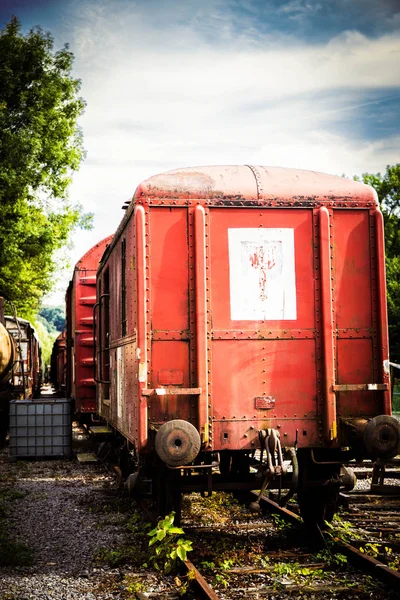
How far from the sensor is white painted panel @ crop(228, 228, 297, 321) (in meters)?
6.47

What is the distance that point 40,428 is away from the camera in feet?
45.6

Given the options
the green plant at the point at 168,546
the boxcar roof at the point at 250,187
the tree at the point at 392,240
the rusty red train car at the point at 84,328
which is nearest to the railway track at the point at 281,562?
the green plant at the point at 168,546

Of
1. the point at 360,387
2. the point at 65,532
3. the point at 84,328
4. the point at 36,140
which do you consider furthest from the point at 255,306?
the point at 36,140

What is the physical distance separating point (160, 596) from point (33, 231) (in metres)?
21.3

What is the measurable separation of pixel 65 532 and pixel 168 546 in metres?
2.02

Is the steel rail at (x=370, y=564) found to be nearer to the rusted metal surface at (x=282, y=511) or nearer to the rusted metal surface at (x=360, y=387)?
the rusted metal surface at (x=282, y=511)

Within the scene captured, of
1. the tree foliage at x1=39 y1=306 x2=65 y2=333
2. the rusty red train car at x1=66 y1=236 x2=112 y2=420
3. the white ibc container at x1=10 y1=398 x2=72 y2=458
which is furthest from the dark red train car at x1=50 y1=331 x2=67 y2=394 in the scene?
the tree foliage at x1=39 y1=306 x2=65 y2=333

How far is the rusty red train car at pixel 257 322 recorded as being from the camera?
248 inches

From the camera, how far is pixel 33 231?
82.5ft

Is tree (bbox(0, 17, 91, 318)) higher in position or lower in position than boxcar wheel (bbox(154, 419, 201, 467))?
higher

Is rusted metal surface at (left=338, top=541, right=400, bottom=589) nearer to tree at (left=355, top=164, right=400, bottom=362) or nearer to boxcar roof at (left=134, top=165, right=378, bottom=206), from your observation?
boxcar roof at (left=134, top=165, right=378, bottom=206)

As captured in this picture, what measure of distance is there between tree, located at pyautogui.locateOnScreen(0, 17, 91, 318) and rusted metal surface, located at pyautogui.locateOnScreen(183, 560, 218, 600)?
20.2m

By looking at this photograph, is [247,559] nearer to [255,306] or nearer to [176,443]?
[176,443]

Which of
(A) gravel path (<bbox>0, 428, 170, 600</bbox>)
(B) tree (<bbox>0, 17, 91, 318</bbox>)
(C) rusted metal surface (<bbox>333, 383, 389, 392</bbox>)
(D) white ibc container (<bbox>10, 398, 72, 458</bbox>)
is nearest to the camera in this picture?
(A) gravel path (<bbox>0, 428, 170, 600</bbox>)
